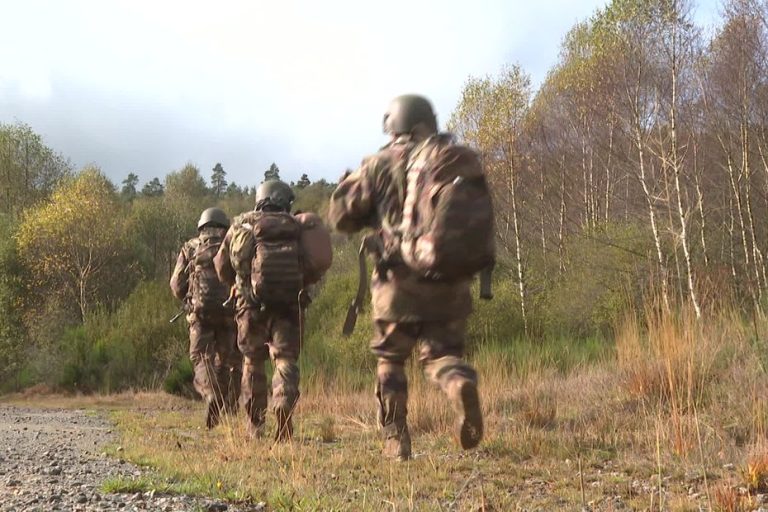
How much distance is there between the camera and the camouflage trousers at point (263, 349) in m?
6.41

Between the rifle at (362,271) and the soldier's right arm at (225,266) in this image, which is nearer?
the rifle at (362,271)

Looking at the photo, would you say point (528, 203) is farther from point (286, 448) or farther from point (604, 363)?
point (286, 448)

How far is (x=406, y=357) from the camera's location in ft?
15.0

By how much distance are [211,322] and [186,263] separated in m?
0.91

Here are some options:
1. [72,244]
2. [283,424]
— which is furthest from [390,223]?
[72,244]

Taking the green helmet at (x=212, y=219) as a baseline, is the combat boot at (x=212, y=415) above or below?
below

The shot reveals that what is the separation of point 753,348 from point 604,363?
2419 mm

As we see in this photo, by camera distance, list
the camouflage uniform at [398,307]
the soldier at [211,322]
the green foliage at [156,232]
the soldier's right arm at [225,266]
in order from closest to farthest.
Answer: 1. the camouflage uniform at [398,307]
2. the soldier's right arm at [225,266]
3. the soldier at [211,322]
4. the green foliage at [156,232]

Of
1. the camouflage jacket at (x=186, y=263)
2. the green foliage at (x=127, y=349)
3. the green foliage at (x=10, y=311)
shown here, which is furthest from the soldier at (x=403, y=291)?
the green foliage at (x=10, y=311)

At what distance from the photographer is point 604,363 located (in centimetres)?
912

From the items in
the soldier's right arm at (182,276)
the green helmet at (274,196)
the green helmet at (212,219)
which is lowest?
the soldier's right arm at (182,276)

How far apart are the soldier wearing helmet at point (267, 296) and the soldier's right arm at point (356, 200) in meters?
1.57

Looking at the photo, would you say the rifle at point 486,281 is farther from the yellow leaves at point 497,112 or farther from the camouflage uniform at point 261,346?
the yellow leaves at point 497,112

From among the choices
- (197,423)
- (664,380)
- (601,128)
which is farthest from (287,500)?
(601,128)
